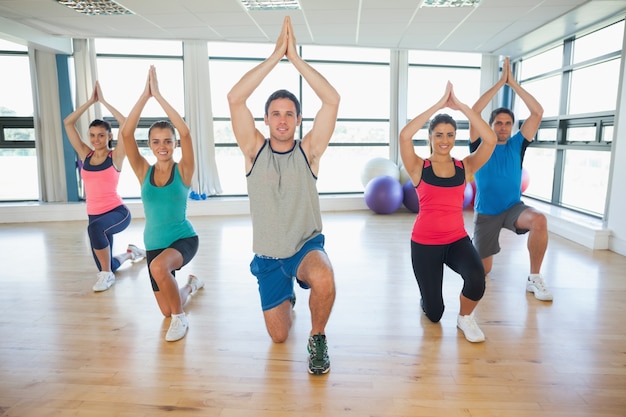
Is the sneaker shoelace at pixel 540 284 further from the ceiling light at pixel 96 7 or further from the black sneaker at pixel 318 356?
the ceiling light at pixel 96 7

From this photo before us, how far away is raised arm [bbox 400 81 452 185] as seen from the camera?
225 centimetres

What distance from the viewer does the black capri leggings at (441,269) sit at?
216 centimetres

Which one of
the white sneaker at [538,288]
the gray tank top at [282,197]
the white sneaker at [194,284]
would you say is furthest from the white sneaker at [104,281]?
the white sneaker at [538,288]

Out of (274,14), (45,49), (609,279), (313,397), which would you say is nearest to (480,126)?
(313,397)

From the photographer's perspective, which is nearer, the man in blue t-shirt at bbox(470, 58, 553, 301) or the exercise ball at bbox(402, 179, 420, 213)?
the man in blue t-shirt at bbox(470, 58, 553, 301)

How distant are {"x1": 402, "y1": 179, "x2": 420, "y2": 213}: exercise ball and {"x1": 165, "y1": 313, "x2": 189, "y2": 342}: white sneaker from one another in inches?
168

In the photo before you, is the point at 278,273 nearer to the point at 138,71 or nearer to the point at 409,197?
the point at 409,197

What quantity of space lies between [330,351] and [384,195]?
393 cm

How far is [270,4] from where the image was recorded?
428cm

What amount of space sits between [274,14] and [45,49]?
332cm

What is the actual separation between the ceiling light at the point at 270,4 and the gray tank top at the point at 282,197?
2.83 m

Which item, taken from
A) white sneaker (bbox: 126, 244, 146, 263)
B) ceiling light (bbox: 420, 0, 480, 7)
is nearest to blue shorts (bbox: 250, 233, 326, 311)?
white sneaker (bbox: 126, 244, 146, 263)

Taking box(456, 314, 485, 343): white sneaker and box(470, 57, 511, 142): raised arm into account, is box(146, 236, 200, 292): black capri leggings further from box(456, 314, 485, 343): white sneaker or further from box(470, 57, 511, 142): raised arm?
box(470, 57, 511, 142): raised arm

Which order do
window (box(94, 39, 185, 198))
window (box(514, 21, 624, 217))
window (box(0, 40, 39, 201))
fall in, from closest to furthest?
window (box(514, 21, 624, 217)), window (box(0, 40, 39, 201)), window (box(94, 39, 185, 198))
